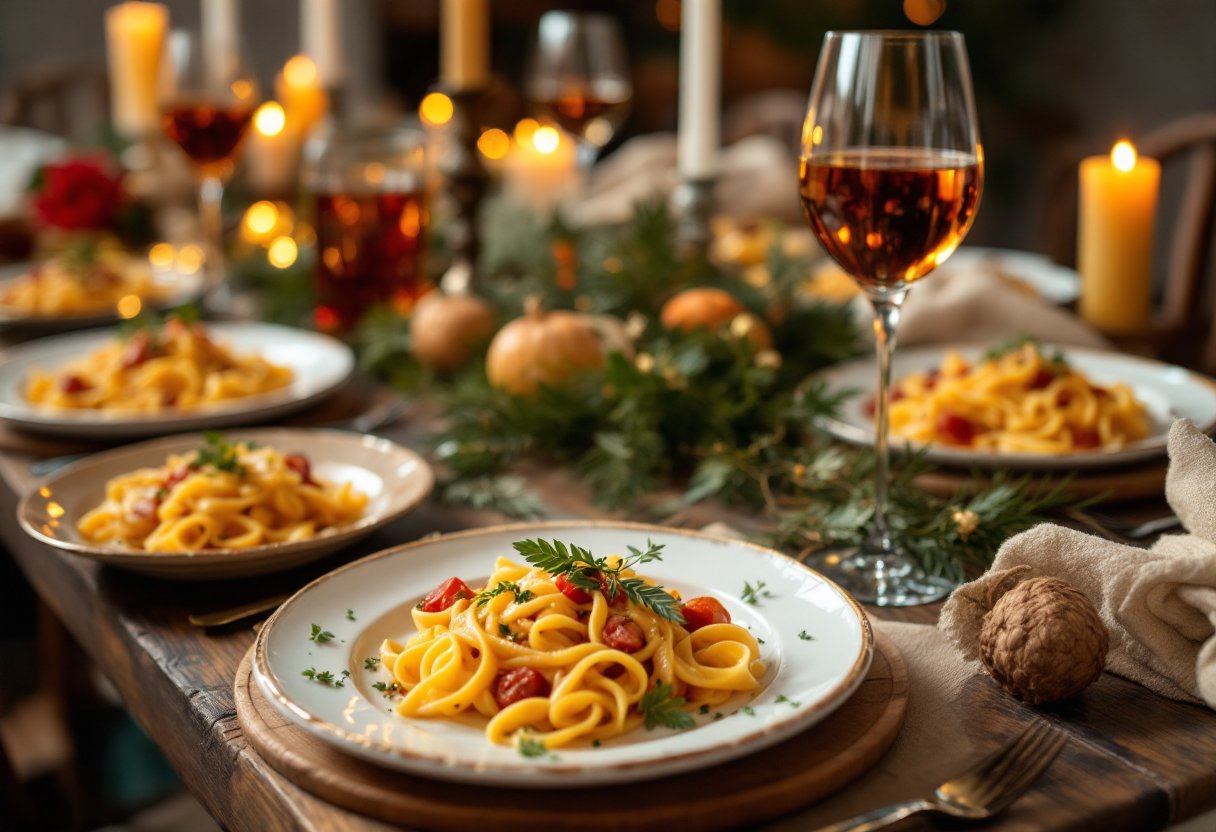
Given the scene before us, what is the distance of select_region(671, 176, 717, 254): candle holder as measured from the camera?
2.06 m

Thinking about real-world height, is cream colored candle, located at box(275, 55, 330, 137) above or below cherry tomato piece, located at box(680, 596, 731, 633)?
above

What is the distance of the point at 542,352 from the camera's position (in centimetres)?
162

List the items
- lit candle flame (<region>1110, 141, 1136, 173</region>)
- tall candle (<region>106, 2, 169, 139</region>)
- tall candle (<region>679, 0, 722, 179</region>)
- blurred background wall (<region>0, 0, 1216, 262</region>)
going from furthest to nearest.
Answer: blurred background wall (<region>0, 0, 1216, 262</region>)
tall candle (<region>106, 2, 169, 139</region>)
tall candle (<region>679, 0, 722, 179</region>)
lit candle flame (<region>1110, 141, 1136, 173</region>)

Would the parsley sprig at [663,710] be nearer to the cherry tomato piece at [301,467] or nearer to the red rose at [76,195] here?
the cherry tomato piece at [301,467]

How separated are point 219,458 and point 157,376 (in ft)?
1.62

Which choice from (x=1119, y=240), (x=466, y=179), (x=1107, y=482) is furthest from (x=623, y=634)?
(x=466, y=179)

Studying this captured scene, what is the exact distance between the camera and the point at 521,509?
1.32 meters

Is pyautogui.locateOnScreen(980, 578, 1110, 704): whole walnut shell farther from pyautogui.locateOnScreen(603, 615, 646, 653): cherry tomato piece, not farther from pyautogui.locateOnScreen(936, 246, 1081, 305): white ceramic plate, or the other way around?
pyautogui.locateOnScreen(936, 246, 1081, 305): white ceramic plate

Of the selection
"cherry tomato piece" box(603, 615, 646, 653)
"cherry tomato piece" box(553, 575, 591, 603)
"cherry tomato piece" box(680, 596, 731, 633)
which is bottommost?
"cherry tomato piece" box(680, 596, 731, 633)

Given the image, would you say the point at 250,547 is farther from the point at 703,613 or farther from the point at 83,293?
the point at 83,293

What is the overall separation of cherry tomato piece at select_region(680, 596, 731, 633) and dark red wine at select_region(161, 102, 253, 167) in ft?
5.34

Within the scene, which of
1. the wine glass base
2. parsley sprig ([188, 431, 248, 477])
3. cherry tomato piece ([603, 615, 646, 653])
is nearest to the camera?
cherry tomato piece ([603, 615, 646, 653])

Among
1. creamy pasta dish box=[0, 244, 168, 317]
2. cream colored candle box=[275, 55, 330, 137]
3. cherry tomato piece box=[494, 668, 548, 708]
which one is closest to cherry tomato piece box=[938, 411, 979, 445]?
cherry tomato piece box=[494, 668, 548, 708]

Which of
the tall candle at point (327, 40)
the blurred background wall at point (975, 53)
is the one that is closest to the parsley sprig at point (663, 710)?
the tall candle at point (327, 40)
